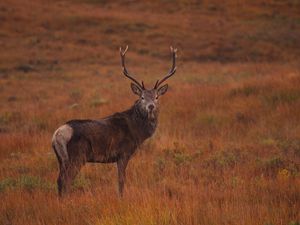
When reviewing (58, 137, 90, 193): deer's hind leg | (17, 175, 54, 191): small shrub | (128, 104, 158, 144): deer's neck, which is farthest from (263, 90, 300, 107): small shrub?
(17, 175, 54, 191): small shrub

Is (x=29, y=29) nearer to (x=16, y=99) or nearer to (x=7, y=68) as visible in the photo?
(x=7, y=68)

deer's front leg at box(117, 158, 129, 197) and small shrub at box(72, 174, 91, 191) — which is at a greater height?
deer's front leg at box(117, 158, 129, 197)

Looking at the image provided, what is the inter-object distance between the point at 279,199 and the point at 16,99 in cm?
1589

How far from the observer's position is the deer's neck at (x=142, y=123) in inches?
332

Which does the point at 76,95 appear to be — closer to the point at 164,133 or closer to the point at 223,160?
the point at 164,133

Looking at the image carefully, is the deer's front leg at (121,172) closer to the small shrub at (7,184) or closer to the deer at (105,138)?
the deer at (105,138)

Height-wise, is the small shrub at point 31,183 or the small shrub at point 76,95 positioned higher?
the small shrub at point 76,95

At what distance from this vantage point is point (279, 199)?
611cm

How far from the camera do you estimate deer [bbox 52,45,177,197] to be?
719 cm

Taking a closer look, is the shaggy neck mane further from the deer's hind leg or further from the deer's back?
the deer's hind leg

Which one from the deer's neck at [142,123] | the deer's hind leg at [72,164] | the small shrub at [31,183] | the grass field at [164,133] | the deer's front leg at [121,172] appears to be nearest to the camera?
the grass field at [164,133]

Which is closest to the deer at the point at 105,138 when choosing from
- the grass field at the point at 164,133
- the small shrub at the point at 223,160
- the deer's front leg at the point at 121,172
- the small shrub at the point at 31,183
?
the deer's front leg at the point at 121,172

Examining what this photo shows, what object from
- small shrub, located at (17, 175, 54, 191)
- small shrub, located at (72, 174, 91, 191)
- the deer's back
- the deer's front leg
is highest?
the deer's back

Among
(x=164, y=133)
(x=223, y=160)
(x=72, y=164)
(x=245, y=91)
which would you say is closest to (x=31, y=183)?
(x=72, y=164)
